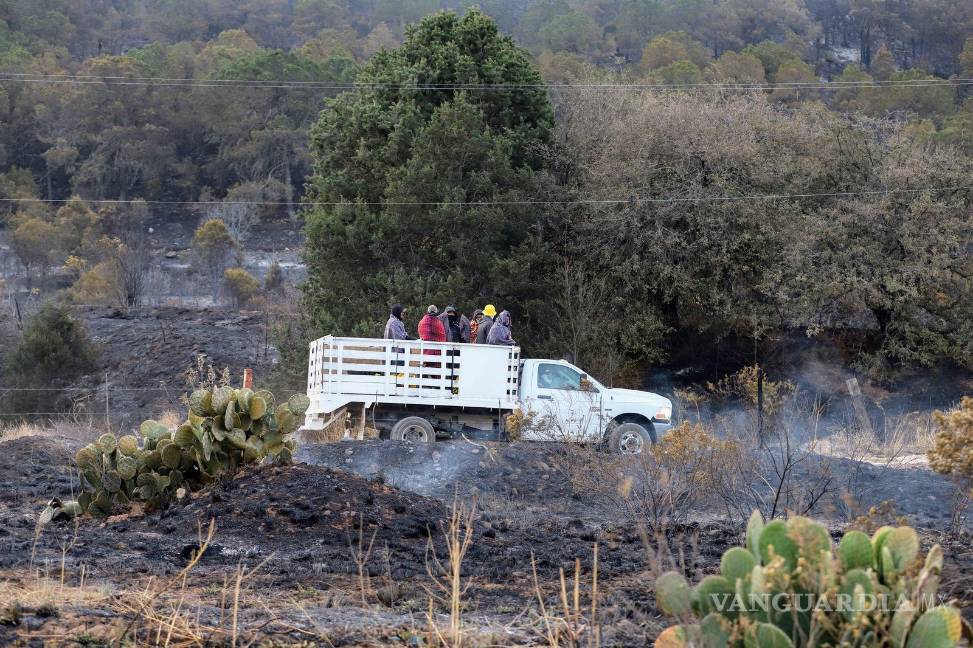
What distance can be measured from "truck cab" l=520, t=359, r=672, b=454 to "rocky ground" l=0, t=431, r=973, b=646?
9.48 feet

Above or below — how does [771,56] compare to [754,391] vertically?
above

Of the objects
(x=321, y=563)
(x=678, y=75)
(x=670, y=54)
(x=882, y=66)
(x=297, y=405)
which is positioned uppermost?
(x=670, y=54)

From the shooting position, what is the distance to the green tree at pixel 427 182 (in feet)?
96.5

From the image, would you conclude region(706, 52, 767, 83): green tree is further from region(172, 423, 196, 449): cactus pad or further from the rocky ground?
region(172, 423, 196, 449): cactus pad

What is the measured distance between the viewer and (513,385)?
742 inches

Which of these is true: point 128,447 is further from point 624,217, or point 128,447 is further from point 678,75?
point 678,75

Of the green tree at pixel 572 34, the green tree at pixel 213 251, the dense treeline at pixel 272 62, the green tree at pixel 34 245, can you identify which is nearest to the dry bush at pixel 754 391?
the dense treeline at pixel 272 62

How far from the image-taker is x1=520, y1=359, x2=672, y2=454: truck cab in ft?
59.5

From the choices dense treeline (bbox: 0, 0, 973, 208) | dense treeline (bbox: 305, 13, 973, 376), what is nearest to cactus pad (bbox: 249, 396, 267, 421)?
dense treeline (bbox: 305, 13, 973, 376)

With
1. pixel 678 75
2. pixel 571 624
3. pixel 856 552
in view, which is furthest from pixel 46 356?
pixel 856 552

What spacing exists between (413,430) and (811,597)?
14670 mm

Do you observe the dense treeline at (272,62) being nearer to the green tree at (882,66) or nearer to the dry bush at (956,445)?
the green tree at (882,66)

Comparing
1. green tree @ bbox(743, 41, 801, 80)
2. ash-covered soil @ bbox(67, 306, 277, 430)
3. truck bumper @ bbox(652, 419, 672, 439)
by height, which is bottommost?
ash-covered soil @ bbox(67, 306, 277, 430)

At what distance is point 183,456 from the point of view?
38.6ft
